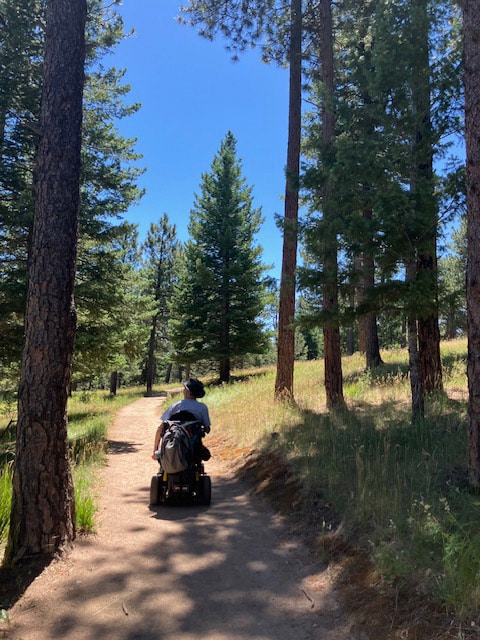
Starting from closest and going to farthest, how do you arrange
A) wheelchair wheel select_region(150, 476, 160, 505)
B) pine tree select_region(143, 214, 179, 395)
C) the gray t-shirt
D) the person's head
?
wheelchair wheel select_region(150, 476, 160, 505) < the gray t-shirt < the person's head < pine tree select_region(143, 214, 179, 395)

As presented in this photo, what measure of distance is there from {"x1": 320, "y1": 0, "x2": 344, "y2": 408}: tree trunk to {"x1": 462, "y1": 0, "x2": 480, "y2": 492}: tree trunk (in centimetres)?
322

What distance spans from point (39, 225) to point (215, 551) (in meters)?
3.70

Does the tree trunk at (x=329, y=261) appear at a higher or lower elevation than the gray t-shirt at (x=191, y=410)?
higher

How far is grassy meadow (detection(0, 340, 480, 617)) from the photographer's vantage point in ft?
10.4

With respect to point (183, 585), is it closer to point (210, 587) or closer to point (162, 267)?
point (210, 587)

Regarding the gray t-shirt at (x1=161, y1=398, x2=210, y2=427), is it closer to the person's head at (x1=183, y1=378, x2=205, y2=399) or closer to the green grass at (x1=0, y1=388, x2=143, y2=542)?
the person's head at (x1=183, y1=378, x2=205, y2=399)

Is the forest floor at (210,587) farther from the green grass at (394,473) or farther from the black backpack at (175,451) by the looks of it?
the black backpack at (175,451)

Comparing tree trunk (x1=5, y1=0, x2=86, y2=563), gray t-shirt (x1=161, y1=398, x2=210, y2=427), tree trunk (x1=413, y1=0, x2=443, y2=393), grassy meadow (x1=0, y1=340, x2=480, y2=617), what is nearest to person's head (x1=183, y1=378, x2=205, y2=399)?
gray t-shirt (x1=161, y1=398, x2=210, y2=427)

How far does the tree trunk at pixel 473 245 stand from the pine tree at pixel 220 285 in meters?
18.7

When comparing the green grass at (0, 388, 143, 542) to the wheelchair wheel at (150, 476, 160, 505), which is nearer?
the green grass at (0, 388, 143, 542)

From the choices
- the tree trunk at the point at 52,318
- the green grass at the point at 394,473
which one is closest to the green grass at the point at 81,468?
the tree trunk at the point at 52,318


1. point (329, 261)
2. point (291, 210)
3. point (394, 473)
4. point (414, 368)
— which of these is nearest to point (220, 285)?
point (291, 210)

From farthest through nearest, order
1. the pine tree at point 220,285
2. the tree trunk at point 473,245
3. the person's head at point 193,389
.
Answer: the pine tree at point 220,285, the person's head at point 193,389, the tree trunk at point 473,245

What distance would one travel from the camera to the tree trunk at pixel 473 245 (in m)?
4.30
